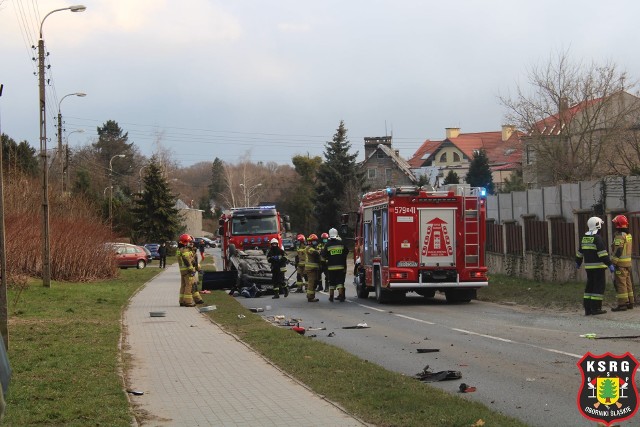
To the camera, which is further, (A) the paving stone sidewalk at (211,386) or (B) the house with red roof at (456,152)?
(B) the house with red roof at (456,152)

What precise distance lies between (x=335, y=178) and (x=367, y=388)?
6566 cm

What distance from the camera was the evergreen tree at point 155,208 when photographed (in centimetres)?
7206

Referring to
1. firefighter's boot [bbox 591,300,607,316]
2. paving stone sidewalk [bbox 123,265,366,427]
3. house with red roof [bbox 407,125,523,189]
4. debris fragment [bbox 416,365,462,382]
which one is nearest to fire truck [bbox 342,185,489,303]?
firefighter's boot [bbox 591,300,607,316]

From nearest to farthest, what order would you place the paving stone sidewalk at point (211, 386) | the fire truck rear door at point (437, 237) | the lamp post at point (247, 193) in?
the paving stone sidewalk at point (211, 386) < the fire truck rear door at point (437, 237) < the lamp post at point (247, 193)

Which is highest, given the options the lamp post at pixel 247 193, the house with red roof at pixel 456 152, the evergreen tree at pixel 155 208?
the house with red roof at pixel 456 152

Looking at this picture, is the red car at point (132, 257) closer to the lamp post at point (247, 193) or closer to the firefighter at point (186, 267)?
the firefighter at point (186, 267)

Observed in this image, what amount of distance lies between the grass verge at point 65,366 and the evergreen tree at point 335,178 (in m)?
52.4

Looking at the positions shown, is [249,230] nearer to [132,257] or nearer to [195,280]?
[195,280]

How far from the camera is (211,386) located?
385 inches

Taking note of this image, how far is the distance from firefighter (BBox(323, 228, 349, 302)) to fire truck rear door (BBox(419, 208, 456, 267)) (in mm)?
2466

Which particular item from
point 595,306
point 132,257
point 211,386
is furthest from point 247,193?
point 211,386

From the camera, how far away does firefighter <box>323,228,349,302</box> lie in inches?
902

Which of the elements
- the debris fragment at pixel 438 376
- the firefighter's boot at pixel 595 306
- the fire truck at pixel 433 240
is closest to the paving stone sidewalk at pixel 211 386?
the debris fragment at pixel 438 376

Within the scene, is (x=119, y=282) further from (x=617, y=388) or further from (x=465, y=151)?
(x=465, y=151)
